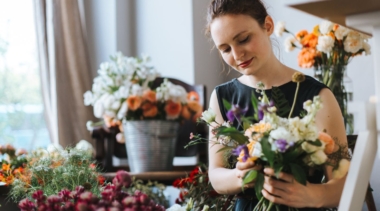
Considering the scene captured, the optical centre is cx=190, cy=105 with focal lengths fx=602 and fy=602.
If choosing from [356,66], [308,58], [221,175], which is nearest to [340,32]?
[308,58]

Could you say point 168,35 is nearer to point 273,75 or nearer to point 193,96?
point 193,96

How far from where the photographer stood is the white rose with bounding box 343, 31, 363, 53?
8.18 feet

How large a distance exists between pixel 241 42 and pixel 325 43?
3.46 feet

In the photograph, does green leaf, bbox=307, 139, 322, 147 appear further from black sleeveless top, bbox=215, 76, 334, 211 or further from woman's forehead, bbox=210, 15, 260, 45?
woman's forehead, bbox=210, 15, 260, 45

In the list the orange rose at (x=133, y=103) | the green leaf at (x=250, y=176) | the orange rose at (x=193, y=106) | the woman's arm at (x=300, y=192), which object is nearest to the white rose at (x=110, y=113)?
the orange rose at (x=133, y=103)

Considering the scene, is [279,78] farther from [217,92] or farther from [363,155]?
[363,155]

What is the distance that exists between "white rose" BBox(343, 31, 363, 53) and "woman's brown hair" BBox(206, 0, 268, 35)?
36.9 inches

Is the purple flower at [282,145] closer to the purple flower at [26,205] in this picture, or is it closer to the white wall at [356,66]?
the purple flower at [26,205]

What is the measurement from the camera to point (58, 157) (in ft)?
5.52

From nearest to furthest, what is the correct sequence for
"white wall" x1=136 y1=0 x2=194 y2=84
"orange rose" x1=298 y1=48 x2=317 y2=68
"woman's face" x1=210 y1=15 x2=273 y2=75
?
"woman's face" x1=210 y1=15 x2=273 y2=75 → "orange rose" x1=298 y1=48 x2=317 y2=68 → "white wall" x1=136 y1=0 x2=194 y2=84

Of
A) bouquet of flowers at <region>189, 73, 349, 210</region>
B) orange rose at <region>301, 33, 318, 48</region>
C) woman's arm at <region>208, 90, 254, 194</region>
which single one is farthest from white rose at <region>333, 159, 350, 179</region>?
orange rose at <region>301, 33, 318, 48</region>

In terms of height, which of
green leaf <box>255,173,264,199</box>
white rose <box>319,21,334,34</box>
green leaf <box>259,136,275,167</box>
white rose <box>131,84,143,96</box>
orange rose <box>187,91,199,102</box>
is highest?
white rose <box>319,21,334,34</box>

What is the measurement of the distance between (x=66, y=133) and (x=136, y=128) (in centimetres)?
87

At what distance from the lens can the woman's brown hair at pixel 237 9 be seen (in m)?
1.58
